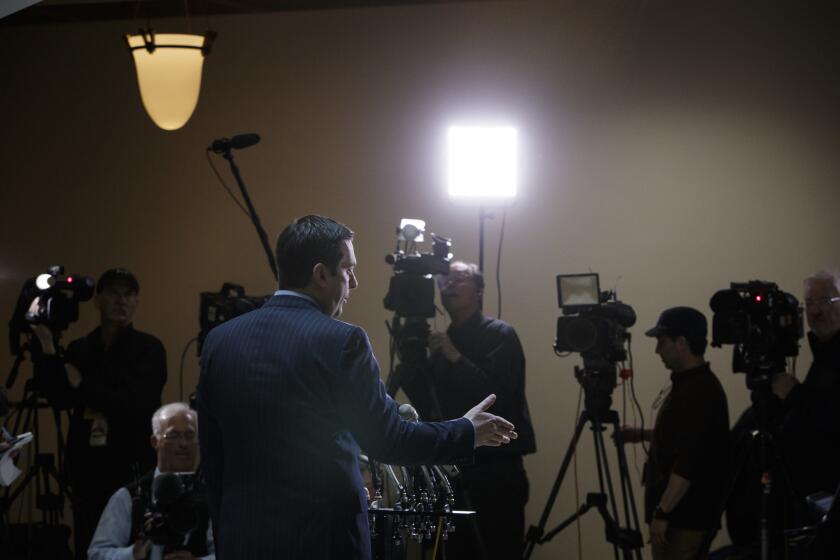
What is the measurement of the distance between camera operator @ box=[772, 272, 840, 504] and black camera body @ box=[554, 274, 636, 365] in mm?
660

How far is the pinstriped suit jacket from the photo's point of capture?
204cm

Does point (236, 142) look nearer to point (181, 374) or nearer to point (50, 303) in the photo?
point (50, 303)

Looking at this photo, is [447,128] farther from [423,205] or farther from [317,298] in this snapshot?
[317,298]

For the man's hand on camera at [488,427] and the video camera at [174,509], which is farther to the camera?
the video camera at [174,509]

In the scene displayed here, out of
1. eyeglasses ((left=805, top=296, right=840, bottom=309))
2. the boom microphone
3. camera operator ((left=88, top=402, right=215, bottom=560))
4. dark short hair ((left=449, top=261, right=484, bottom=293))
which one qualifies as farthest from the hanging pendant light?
eyeglasses ((left=805, top=296, right=840, bottom=309))

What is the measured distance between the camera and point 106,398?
4.16 m

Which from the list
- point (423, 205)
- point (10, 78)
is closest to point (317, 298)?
point (423, 205)

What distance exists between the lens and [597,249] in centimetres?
522

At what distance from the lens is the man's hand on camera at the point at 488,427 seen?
2.14m

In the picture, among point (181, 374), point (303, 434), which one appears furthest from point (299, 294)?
point (181, 374)

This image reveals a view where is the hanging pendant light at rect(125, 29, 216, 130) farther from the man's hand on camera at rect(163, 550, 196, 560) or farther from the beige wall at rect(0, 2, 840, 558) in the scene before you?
the man's hand on camera at rect(163, 550, 196, 560)

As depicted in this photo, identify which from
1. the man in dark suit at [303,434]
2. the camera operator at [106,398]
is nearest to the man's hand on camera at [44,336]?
the camera operator at [106,398]

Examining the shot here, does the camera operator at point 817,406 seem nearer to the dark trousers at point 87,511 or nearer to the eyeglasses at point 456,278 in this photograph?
the eyeglasses at point 456,278

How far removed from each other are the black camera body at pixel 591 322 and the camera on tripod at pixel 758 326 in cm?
41
